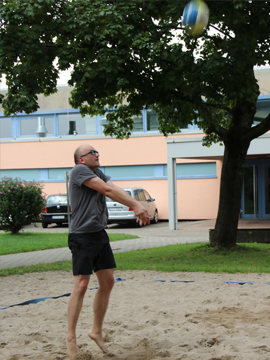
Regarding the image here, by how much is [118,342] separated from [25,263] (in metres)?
6.94

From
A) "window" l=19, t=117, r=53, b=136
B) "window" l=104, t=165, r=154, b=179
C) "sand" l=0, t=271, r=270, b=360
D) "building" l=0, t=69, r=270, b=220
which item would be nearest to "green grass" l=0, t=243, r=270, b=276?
"sand" l=0, t=271, r=270, b=360

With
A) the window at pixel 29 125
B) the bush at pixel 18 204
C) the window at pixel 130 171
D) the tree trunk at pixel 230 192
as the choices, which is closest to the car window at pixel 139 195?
the window at pixel 130 171

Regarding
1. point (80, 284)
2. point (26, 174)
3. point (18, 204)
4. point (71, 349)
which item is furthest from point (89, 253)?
point (26, 174)

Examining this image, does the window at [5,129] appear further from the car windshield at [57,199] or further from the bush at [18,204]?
the bush at [18,204]

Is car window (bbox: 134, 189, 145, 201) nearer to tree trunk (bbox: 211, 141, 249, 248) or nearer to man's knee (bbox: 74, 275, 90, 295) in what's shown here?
tree trunk (bbox: 211, 141, 249, 248)

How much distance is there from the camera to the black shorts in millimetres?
4090

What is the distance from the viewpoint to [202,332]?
464 cm

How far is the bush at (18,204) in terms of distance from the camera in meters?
17.9

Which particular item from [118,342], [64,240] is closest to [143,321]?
[118,342]

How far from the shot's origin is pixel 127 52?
8.72 m

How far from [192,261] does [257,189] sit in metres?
15.1

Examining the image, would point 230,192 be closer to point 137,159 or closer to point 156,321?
point 156,321

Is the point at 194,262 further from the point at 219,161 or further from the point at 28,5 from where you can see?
the point at 219,161

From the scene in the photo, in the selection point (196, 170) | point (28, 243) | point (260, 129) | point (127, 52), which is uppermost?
point (127, 52)
